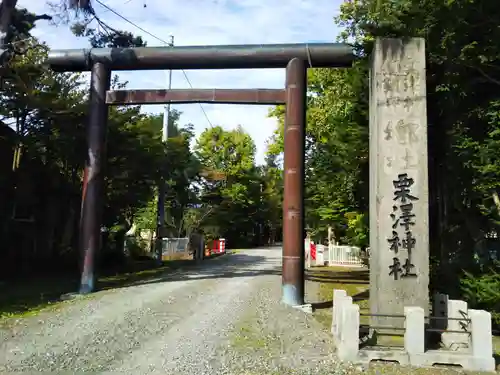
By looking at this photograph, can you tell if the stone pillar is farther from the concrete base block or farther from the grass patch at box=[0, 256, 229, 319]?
the grass patch at box=[0, 256, 229, 319]

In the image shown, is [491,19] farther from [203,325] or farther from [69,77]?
[69,77]

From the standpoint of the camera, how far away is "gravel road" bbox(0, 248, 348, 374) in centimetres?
723

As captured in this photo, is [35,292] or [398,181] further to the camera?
[35,292]

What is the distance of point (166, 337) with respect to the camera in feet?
28.8

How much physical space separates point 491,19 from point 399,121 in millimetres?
2530

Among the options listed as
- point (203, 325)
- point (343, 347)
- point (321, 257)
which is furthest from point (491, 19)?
point (321, 257)

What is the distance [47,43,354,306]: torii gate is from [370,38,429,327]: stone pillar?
11.4 ft

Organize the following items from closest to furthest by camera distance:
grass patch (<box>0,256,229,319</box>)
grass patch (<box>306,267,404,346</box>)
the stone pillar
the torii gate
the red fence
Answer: grass patch (<box>306,267,404,346</box>)
the stone pillar
grass patch (<box>0,256,229,319</box>)
the torii gate
the red fence

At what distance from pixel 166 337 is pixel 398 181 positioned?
493 centimetres

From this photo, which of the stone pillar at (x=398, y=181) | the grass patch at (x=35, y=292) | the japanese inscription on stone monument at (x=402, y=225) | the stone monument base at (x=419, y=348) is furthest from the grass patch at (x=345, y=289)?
the grass patch at (x=35, y=292)

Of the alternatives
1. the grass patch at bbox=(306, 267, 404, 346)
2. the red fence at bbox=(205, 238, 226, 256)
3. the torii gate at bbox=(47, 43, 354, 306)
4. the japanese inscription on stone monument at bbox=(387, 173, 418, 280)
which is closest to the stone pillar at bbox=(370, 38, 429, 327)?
the japanese inscription on stone monument at bbox=(387, 173, 418, 280)

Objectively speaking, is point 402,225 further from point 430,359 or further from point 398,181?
point 430,359

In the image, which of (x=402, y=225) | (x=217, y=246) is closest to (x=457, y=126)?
(x=402, y=225)

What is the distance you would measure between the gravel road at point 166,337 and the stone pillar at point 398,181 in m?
1.58
